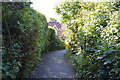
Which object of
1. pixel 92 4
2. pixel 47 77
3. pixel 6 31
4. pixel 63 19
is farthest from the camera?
pixel 63 19

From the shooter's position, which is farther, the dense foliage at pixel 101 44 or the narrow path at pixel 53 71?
the narrow path at pixel 53 71

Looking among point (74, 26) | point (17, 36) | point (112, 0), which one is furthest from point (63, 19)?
point (17, 36)

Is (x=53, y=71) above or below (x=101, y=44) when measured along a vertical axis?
below

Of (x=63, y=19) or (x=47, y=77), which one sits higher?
(x=63, y=19)

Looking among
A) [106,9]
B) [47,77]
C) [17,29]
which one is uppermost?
[106,9]

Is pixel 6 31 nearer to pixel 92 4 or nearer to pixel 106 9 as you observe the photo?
pixel 106 9

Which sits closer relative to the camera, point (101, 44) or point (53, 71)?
point (101, 44)

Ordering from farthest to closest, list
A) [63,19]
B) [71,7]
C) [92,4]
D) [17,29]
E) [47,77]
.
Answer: [63,19]
[71,7]
[92,4]
[47,77]
[17,29]

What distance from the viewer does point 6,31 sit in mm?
2594

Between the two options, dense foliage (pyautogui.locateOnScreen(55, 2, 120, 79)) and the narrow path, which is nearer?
dense foliage (pyautogui.locateOnScreen(55, 2, 120, 79))

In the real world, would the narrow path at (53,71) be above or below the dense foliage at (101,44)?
below

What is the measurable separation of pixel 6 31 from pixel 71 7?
1167 cm

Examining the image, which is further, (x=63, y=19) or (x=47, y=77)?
(x=63, y=19)

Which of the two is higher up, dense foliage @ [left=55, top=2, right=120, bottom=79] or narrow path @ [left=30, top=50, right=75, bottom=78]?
dense foliage @ [left=55, top=2, right=120, bottom=79]
